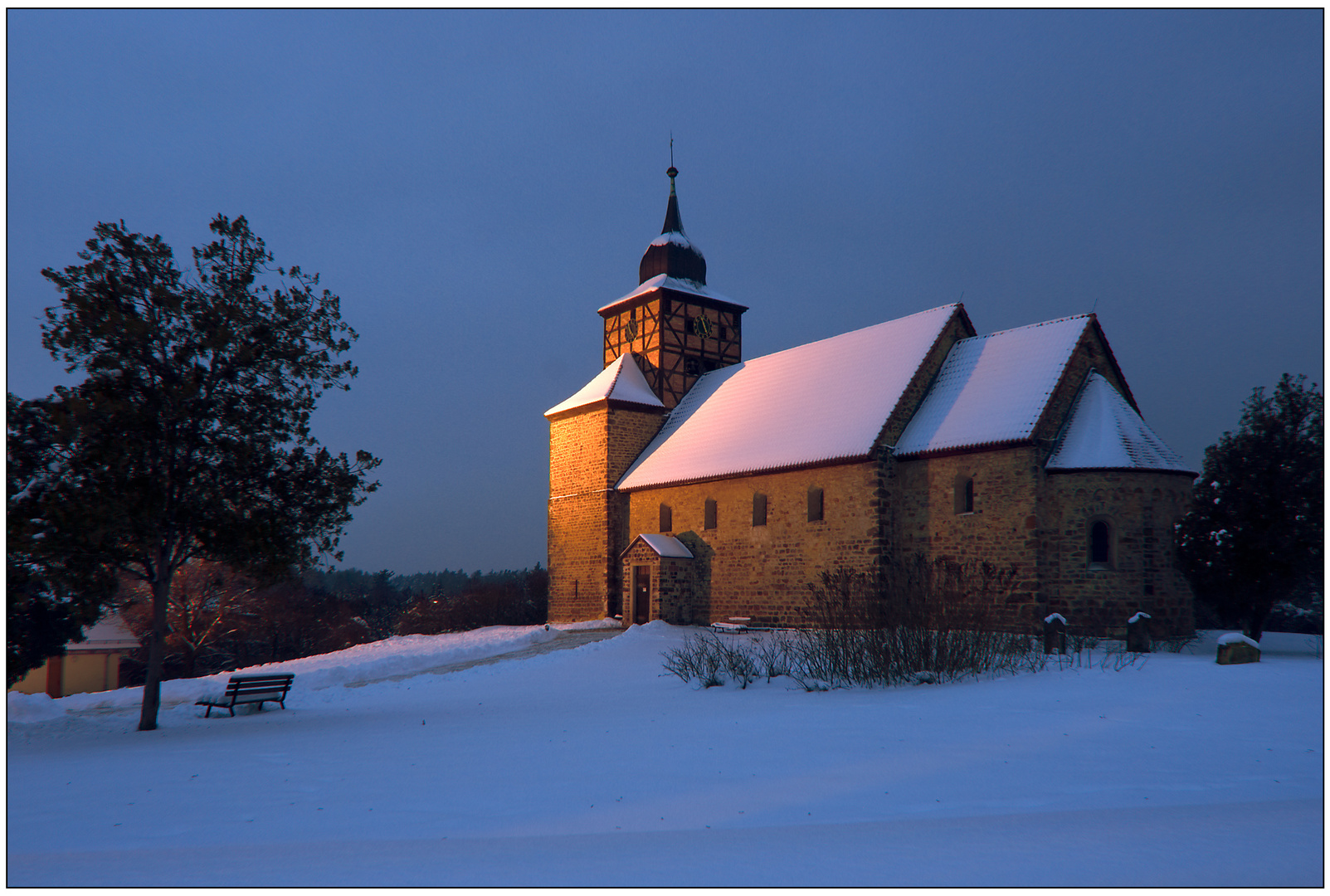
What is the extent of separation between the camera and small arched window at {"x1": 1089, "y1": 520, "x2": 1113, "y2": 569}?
67.0 feet

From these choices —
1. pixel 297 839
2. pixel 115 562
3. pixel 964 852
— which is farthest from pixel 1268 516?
pixel 115 562

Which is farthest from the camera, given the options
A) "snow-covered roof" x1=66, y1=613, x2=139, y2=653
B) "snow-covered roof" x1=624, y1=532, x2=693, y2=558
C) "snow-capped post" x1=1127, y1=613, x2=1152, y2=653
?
"snow-covered roof" x1=66, y1=613, x2=139, y2=653

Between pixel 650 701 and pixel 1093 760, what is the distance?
22.7 feet

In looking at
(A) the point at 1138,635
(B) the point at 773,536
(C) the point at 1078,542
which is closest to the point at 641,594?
(B) the point at 773,536

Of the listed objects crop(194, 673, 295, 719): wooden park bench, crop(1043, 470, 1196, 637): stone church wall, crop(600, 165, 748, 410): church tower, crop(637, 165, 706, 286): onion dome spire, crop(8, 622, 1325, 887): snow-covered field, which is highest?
crop(637, 165, 706, 286): onion dome spire

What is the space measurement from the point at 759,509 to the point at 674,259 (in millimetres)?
14415

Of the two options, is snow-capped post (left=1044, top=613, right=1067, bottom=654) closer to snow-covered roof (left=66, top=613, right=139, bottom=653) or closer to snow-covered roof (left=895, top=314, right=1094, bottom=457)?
snow-covered roof (left=895, top=314, right=1094, bottom=457)

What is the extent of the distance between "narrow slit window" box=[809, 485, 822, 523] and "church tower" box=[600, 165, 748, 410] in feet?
33.1

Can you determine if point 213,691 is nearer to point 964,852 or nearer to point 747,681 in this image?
point 747,681

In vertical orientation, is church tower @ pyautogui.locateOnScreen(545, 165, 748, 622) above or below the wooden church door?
above

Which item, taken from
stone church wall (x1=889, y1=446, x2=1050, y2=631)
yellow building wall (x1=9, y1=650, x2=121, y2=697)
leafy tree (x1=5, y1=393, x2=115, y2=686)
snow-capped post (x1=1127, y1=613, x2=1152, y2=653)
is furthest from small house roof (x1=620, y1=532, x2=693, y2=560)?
yellow building wall (x1=9, y1=650, x2=121, y2=697)

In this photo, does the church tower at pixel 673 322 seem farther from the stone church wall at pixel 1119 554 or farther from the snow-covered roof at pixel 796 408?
the stone church wall at pixel 1119 554

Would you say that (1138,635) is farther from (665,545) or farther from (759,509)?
(665,545)

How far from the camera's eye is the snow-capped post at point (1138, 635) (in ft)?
54.3
